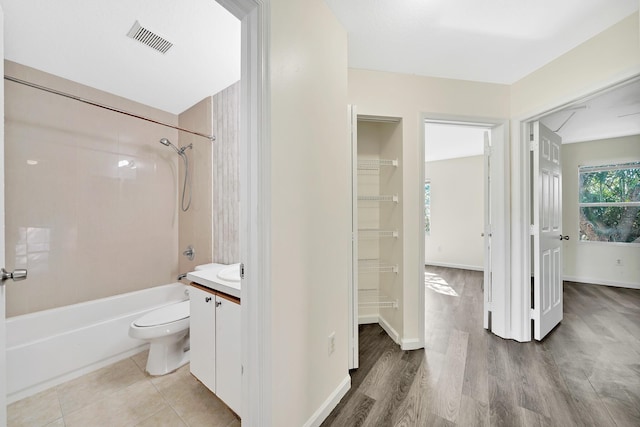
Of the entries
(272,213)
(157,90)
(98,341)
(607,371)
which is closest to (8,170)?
(157,90)

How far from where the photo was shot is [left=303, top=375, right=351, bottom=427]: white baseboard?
1344 mm

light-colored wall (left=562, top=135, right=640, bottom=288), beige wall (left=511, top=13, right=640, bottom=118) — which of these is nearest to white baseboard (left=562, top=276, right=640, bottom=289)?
light-colored wall (left=562, top=135, right=640, bottom=288)

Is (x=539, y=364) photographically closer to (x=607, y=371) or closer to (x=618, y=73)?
(x=607, y=371)

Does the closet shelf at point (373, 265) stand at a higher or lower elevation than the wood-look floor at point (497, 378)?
higher

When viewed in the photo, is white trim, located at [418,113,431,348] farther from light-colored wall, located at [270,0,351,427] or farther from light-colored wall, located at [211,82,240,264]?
light-colored wall, located at [211,82,240,264]

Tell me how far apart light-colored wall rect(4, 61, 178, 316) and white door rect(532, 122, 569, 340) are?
12.1 ft

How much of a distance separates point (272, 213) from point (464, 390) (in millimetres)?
1770

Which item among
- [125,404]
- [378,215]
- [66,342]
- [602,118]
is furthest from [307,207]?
[602,118]

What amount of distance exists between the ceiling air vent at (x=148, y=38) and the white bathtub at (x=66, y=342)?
7.20ft

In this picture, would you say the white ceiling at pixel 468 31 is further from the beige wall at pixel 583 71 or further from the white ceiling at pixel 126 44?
the white ceiling at pixel 126 44

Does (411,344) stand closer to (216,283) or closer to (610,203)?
(216,283)

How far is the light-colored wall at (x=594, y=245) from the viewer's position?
12.8ft

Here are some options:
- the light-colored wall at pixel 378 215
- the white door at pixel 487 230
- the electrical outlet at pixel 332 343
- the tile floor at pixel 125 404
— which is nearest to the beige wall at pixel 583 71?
the white door at pixel 487 230

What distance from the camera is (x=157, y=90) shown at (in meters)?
2.38
